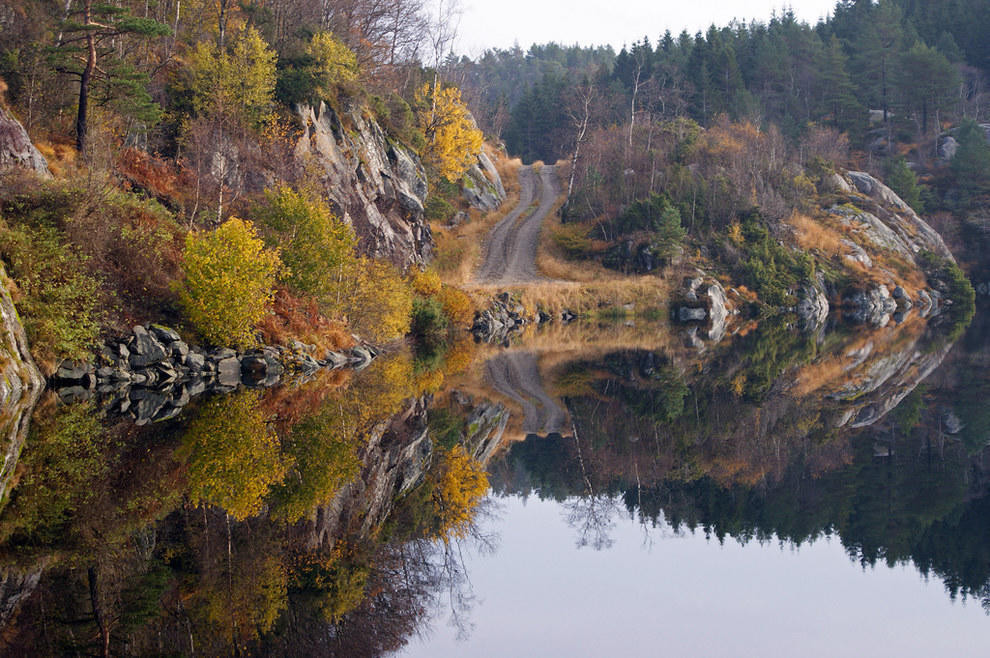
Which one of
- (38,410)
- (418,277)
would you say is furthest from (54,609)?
(418,277)

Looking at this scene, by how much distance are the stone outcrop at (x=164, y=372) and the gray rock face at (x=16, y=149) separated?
6.89 metres

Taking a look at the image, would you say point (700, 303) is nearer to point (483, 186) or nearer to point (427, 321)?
point (427, 321)

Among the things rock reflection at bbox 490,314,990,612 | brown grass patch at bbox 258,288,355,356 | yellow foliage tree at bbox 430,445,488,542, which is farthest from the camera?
brown grass patch at bbox 258,288,355,356

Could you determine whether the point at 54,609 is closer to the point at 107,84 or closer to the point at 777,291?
the point at 107,84

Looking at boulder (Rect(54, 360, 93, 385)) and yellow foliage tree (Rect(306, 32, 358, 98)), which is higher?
yellow foliage tree (Rect(306, 32, 358, 98))

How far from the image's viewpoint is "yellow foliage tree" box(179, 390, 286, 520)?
1141 cm

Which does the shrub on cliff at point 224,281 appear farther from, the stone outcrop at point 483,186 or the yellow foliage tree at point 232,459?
the stone outcrop at point 483,186

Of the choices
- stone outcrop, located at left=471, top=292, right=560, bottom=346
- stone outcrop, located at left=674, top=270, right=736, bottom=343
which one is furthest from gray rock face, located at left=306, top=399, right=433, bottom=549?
stone outcrop, located at left=674, top=270, right=736, bottom=343

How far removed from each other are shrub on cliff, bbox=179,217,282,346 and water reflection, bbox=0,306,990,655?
11.1ft

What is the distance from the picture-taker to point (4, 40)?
3069 centimetres

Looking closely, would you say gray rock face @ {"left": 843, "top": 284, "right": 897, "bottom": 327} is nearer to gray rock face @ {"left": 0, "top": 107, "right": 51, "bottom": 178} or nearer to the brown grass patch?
the brown grass patch

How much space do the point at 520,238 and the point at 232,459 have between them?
164 feet

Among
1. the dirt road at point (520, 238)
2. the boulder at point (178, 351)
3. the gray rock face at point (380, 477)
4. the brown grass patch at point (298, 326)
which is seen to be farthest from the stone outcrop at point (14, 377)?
the dirt road at point (520, 238)

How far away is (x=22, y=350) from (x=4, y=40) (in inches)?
769
